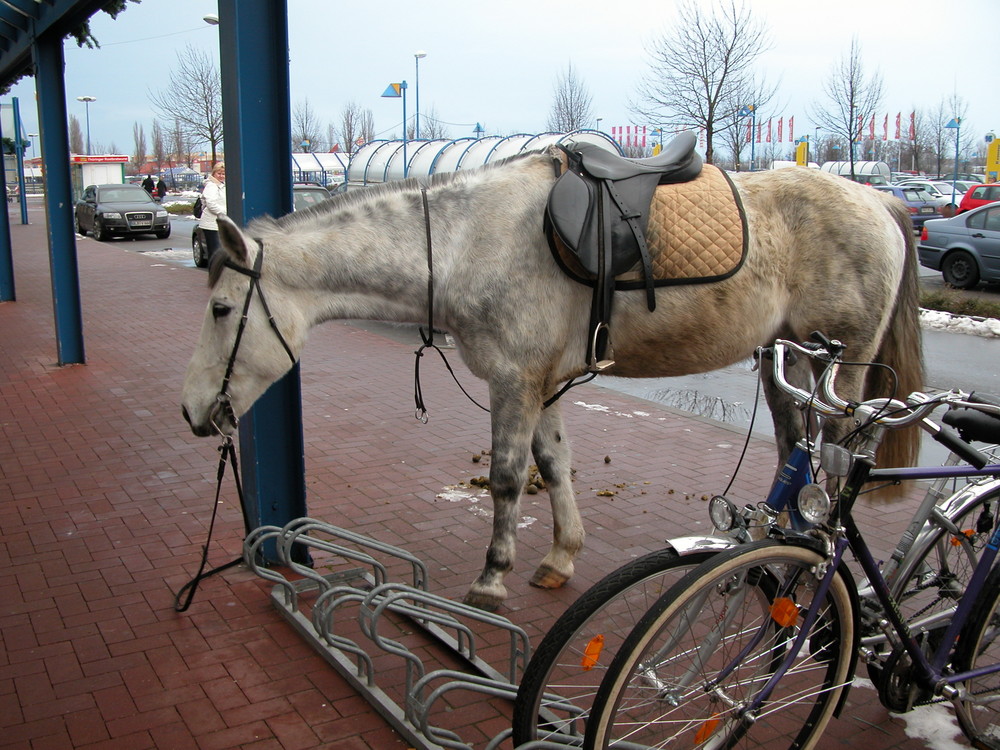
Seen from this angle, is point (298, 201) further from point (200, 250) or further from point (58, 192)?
point (58, 192)

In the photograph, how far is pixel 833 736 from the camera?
3406 mm

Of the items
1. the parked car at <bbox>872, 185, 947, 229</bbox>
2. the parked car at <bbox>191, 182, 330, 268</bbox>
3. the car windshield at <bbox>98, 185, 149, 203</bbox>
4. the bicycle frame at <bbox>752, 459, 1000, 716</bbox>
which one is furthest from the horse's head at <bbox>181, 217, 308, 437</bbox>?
the car windshield at <bbox>98, 185, 149, 203</bbox>

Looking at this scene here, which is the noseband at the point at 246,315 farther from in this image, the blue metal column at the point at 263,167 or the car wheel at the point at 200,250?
the car wheel at the point at 200,250

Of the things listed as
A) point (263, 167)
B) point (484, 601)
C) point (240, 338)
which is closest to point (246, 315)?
point (240, 338)

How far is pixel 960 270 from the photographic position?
56.0ft

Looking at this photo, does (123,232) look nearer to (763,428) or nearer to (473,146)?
(473,146)

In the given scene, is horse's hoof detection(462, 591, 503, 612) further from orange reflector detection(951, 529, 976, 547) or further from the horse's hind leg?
orange reflector detection(951, 529, 976, 547)

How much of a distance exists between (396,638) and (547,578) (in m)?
0.88

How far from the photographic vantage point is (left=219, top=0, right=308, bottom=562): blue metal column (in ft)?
15.1

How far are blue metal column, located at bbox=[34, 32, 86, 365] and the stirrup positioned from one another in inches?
298

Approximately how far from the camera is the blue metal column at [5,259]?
49.1 ft

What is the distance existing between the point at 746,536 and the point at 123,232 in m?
31.6

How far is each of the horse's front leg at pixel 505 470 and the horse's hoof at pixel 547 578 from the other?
1.21 feet

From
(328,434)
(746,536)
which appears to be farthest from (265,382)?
(328,434)
